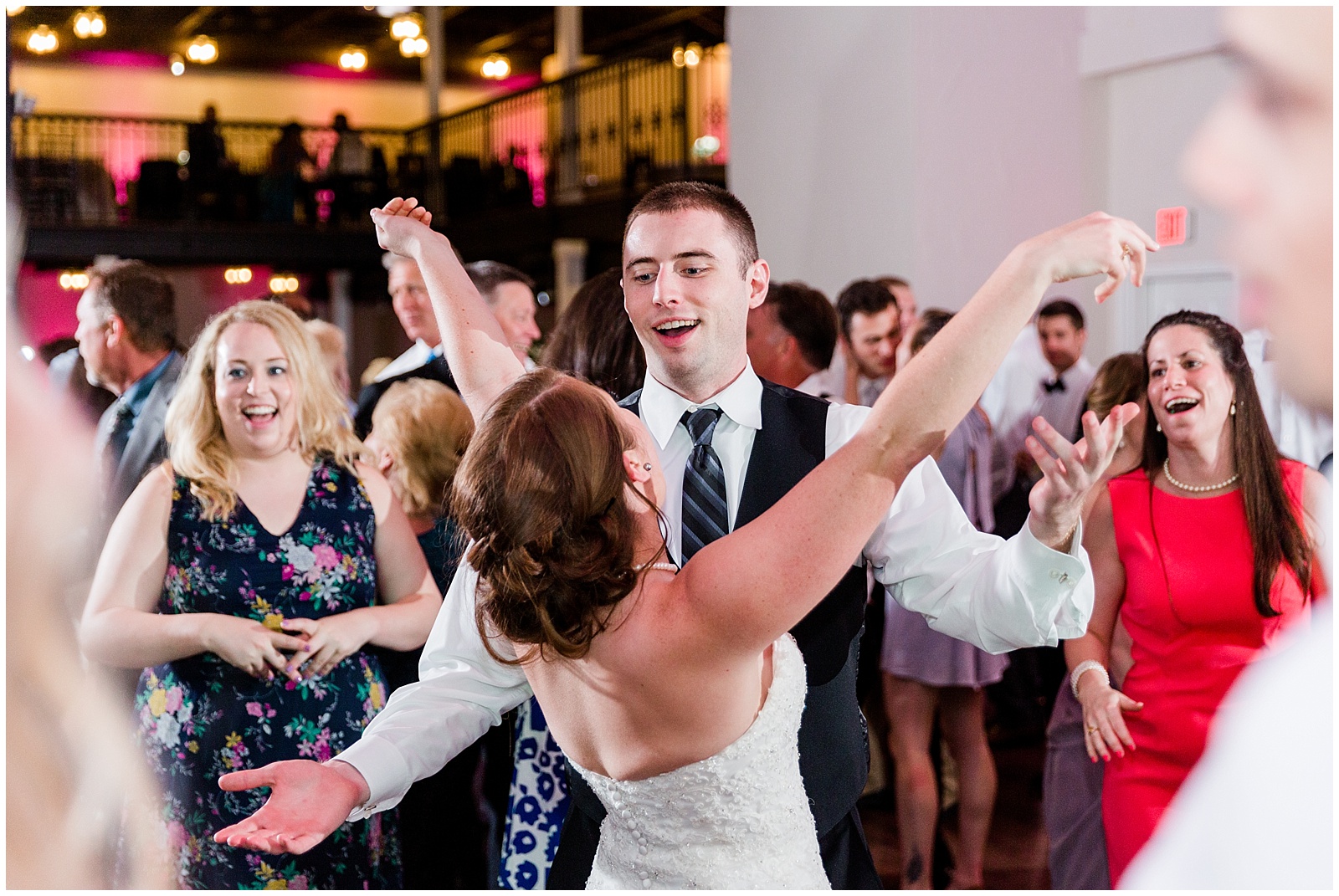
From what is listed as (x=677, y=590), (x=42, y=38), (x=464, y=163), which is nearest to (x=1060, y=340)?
(x=677, y=590)

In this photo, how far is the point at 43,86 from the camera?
1579 cm

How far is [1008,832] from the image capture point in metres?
3.83

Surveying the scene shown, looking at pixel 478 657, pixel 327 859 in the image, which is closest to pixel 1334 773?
pixel 478 657

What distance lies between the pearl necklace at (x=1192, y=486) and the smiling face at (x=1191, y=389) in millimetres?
81

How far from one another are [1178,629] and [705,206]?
1.30m

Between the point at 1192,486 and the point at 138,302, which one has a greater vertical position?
the point at 138,302

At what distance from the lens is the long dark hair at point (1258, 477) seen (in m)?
2.20

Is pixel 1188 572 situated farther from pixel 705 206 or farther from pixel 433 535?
pixel 433 535

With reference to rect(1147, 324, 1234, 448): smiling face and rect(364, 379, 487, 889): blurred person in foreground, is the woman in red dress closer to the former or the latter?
rect(1147, 324, 1234, 448): smiling face

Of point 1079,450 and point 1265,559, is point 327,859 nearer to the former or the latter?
point 1079,450

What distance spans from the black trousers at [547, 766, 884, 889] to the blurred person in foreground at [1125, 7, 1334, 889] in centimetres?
92

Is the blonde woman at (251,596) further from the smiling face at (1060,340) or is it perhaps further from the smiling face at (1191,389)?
the smiling face at (1060,340)

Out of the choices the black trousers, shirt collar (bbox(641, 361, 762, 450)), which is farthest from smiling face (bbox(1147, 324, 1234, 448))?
the black trousers

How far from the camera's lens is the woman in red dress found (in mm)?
2205
